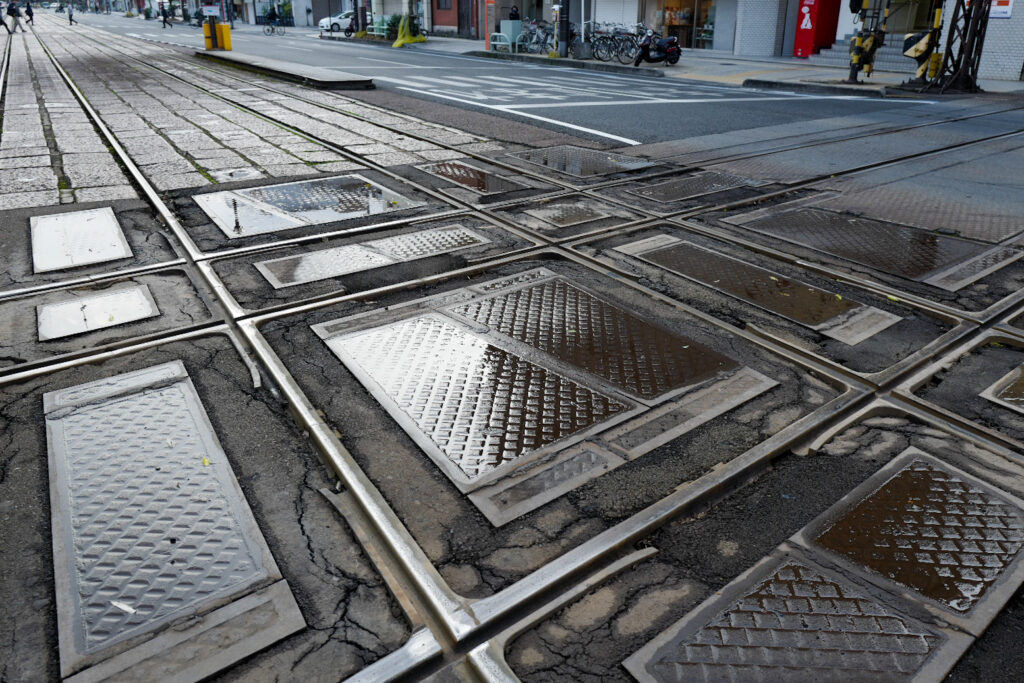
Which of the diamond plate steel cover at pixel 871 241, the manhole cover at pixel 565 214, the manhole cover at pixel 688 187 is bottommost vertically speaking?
the diamond plate steel cover at pixel 871 241

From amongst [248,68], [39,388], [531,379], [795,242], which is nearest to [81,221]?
[39,388]

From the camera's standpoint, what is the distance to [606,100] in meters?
13.0

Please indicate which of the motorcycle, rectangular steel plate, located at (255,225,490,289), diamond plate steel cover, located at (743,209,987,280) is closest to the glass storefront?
the motorcycle

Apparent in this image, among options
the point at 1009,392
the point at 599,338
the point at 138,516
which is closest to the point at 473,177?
the point at 599,338

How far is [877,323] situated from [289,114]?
9430 millimetres

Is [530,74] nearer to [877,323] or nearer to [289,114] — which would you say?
[289,114]

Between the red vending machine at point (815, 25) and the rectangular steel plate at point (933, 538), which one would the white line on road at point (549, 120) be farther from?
the red vending machine at point (815, 25)

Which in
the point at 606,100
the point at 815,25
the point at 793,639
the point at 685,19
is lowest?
the point at 793,639

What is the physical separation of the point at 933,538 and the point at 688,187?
4.79 meters

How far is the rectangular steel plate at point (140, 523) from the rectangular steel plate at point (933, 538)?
1743mm

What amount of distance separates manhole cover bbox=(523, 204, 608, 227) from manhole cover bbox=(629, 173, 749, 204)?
0.73 m

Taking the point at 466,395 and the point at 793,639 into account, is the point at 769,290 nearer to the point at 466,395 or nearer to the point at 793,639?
the point at 466,395

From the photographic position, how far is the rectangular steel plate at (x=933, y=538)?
2084 mm

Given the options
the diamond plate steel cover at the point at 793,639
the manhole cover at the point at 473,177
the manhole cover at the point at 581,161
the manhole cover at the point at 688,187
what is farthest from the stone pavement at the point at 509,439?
the manhole cover at the point at 581,161
